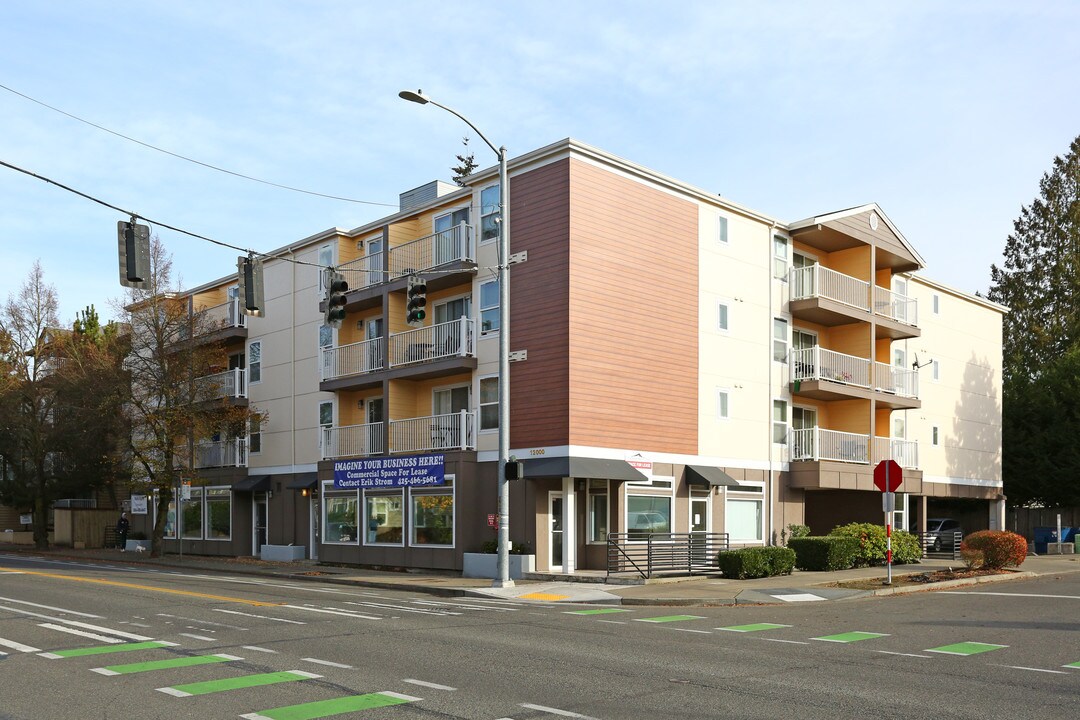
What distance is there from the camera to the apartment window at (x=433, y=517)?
99.1 ft

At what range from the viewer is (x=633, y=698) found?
33.3 feet

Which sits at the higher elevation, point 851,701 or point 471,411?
point 471,411

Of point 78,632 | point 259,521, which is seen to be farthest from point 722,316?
point 78,632

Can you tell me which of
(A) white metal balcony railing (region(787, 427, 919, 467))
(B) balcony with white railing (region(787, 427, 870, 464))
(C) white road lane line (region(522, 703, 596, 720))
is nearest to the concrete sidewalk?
(A) white metal balcony railing (region(787, 427, 919, 467))

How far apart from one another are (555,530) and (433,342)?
7.07 meters

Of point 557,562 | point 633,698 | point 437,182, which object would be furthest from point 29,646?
point 437,182

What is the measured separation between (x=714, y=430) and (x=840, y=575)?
21.4ft

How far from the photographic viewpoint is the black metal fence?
2767 centimetres

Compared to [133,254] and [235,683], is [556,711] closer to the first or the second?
[235,683]

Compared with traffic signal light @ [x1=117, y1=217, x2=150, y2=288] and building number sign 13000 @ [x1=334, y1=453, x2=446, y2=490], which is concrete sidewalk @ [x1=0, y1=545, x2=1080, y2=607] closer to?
building number sign 13000 @ [x1=334, y1=453, x2=446, y2=490]

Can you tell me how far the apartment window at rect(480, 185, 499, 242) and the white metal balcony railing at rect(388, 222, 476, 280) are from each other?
47 centimetres

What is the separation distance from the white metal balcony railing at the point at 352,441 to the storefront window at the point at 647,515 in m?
8.57

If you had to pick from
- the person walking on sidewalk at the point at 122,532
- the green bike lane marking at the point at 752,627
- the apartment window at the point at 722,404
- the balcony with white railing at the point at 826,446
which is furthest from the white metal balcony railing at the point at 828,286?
the person walking on sidewalk at the point at 122,532

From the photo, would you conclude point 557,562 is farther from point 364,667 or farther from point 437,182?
point 364,667
